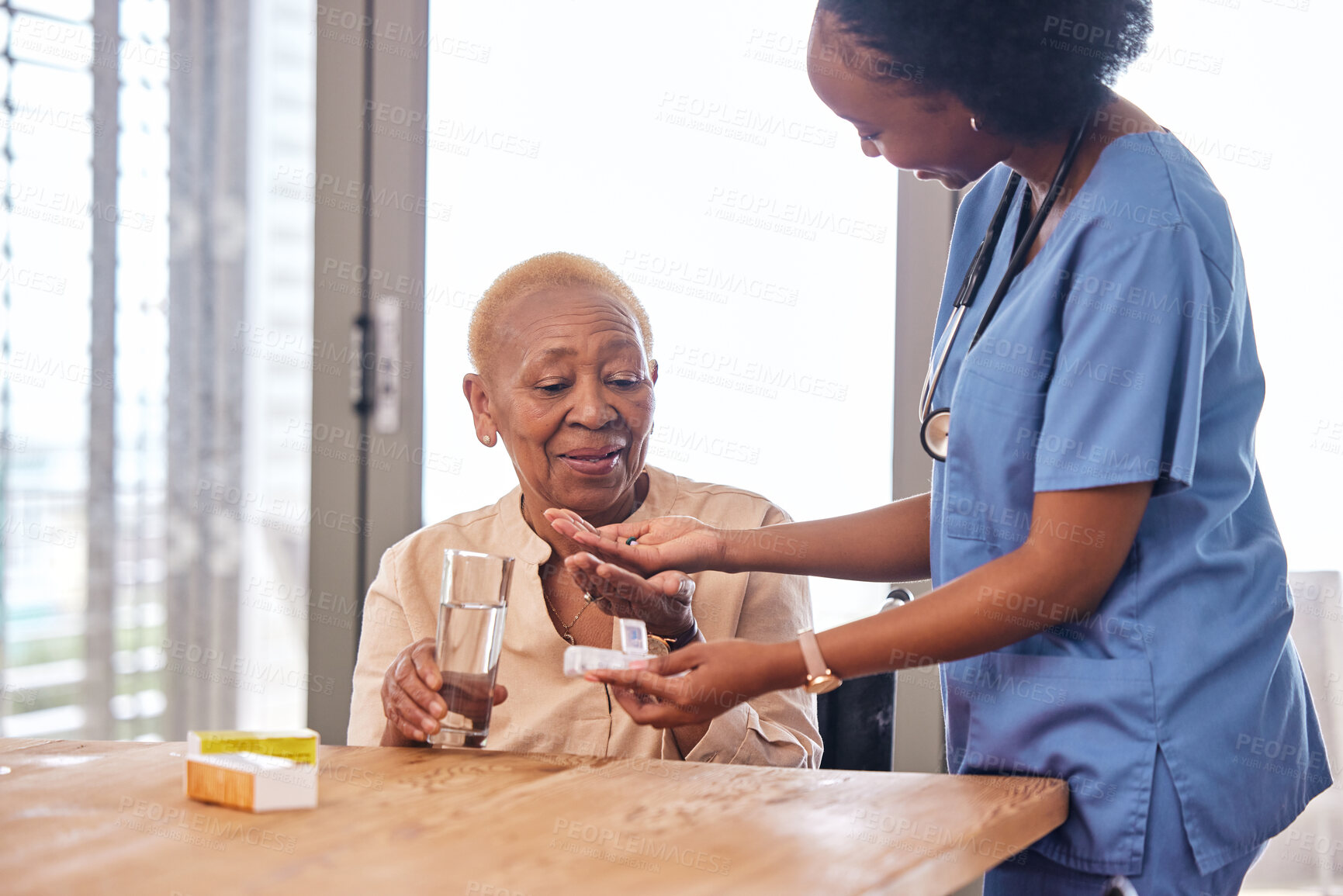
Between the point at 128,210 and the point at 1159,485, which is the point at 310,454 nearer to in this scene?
the point at 128,210

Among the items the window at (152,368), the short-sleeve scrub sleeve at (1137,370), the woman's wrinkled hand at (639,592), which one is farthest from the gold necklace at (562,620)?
the window at (152,368)

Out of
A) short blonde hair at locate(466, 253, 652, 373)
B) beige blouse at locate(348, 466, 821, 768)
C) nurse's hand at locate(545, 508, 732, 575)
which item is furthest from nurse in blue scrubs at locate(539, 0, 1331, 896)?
short blonde hair at locate(466, 253, 652, 373)

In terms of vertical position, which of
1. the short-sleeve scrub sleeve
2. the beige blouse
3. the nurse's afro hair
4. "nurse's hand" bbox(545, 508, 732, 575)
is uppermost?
the nurse's afro hair

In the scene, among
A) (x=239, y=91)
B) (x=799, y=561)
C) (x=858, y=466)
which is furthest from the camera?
(x=239, y=91)

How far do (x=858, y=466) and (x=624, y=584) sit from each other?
47.0 inches

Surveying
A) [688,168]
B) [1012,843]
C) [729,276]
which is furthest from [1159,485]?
[688,168]

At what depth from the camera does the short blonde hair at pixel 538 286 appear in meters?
1.80

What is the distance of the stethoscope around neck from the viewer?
117 cm

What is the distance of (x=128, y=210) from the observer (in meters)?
2.75

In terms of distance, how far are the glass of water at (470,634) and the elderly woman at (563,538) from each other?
349 mm

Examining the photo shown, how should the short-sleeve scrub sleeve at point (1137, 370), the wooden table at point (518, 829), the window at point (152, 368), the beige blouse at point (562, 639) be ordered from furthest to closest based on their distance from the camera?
1. the window at point (152, 368)
2. the beige blouse at point (562, 639)
3. the short-sleeve scrub sleeve at point (1137, 370)
4. the wooden table at point (518, 829)

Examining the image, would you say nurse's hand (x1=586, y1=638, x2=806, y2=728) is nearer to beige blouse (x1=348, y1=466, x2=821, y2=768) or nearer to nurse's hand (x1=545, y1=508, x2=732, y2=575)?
nurse's hand (x1=545, y1=508, x2=732, y2=575)

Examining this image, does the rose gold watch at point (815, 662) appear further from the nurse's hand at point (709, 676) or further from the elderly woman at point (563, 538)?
the elderly woman at point (563, 538)

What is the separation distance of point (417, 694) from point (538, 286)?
29.3 inches
